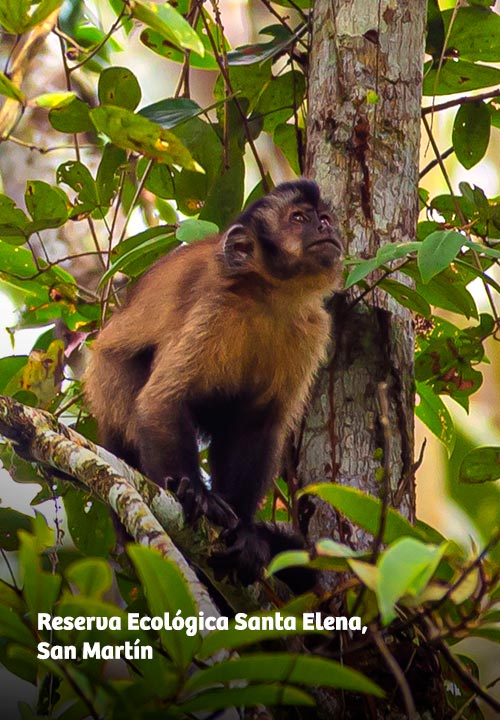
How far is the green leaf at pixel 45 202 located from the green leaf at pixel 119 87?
0.42 m

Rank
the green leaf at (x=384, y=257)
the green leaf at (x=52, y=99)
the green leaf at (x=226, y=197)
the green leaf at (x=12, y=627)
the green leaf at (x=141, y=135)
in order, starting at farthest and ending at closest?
the green leaf at (x=226, y=197) → the green leaf at (x=384, y=257) → the green leaf at (x=141, y=135) → the green leaf at (x=52, y=99) → the green leaf at (x=12, y=627)

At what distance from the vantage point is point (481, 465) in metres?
3.61

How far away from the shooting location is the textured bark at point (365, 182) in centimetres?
330

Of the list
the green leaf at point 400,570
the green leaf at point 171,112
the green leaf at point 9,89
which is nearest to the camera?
the green leaf at point 400,570

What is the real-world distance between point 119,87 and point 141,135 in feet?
4.23

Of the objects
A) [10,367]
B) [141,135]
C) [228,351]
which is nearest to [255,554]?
[228,351]

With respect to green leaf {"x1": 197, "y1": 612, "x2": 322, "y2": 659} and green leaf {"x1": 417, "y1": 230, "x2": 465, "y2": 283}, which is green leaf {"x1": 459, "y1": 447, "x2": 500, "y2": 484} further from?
green leaf {"x1": 197, "y1": 612, "x2": 322, "y2": 659}

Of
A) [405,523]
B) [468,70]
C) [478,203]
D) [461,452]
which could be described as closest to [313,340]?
[478,203]

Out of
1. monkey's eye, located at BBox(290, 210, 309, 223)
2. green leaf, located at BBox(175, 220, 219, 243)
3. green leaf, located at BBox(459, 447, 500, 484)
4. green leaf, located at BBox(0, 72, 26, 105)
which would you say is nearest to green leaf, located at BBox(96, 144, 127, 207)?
monkey's eye, located at BBox(290, 210, 309, 223)

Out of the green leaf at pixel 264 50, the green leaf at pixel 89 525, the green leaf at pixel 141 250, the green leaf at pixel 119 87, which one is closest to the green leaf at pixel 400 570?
the green leaf at pixel 141 250

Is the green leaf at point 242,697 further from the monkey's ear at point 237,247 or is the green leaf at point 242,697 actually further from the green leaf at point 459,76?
the green leaf at point 459,76

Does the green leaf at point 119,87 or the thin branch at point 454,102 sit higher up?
the green leaf at point 119,87

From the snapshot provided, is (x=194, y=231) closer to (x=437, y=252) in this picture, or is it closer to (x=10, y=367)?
(x=437, y=252)

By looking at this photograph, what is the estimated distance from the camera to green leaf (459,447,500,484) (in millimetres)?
3584
